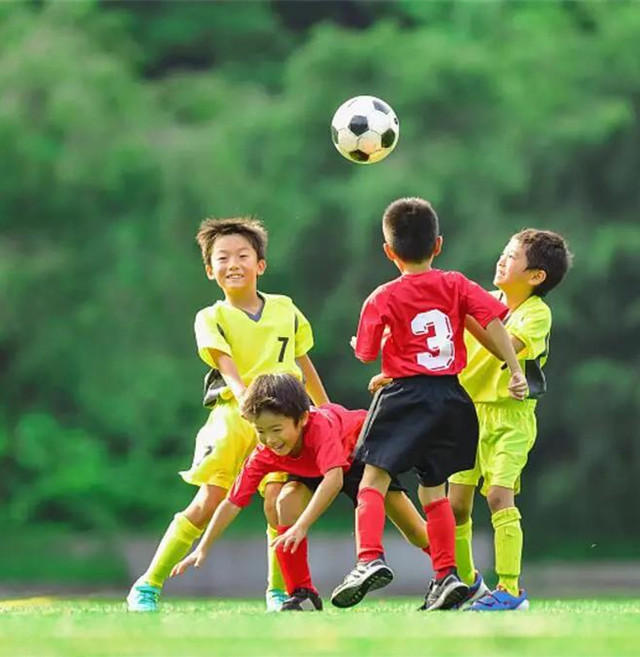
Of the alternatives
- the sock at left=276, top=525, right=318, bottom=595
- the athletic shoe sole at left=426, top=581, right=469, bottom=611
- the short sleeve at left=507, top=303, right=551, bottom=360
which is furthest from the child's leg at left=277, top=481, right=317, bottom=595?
the short sleeve at left=507, top=303, right=551, bottom=360

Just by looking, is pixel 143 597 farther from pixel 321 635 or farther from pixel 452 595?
pixel 321 635

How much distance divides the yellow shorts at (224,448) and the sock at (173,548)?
0.19 meters

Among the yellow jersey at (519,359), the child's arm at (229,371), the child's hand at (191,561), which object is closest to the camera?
the child's hand at (191,561)

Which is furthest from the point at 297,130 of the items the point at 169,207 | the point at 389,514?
the point at 389,514

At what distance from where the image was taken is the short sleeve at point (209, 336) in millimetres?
7773

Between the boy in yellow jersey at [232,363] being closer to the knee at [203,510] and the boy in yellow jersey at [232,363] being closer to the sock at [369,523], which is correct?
the knee at [203,510]

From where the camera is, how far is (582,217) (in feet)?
79.4

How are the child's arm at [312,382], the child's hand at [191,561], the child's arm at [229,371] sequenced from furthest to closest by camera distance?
1. the child's arm at [312,382]
2. the child's arm at [229,371]
3. the child's hand at [191,561]

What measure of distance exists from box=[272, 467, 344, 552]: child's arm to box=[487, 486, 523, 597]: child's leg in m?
0.88

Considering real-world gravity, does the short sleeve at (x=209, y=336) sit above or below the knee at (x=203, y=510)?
above

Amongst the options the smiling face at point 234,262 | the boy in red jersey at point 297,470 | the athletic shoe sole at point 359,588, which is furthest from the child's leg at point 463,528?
the smiling face at point 234,262

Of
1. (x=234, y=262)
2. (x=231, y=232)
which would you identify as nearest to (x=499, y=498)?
(x=234, y=262)

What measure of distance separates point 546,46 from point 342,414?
18739mm

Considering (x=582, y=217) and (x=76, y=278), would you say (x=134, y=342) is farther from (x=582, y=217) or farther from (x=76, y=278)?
(x=582, y=217)
